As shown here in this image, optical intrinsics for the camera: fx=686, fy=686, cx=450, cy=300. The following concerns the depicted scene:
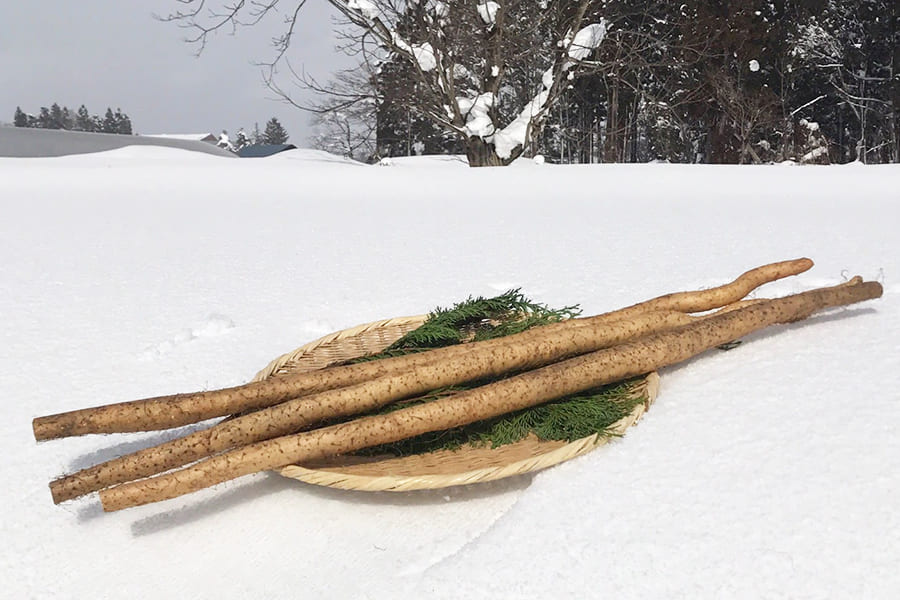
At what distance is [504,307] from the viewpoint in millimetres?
1913

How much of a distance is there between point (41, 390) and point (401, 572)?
114 cm

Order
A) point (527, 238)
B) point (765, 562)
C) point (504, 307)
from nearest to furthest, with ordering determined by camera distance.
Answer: point (765, 562) → point (504, 307) → point (527, 238)

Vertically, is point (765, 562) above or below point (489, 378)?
below

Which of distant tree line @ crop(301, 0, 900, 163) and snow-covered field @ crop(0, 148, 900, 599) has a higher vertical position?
distant tree line @ crop(301, 0, 900, 163)

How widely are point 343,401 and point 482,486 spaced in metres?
0.32

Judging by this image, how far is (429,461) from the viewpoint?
1.39 m

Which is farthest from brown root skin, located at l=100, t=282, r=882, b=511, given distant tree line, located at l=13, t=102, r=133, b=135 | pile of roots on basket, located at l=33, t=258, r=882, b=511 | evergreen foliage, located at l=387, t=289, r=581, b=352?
distant tree line, located at l=13, t=102, r=133, b=135

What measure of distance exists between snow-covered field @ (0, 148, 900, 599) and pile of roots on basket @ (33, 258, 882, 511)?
0.10m

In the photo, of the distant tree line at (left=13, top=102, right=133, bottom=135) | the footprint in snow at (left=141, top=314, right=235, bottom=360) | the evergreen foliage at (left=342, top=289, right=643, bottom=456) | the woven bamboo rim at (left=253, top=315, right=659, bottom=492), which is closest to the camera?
the woven bamboo rim at (left=253, top=315, right=659, bottom=492)

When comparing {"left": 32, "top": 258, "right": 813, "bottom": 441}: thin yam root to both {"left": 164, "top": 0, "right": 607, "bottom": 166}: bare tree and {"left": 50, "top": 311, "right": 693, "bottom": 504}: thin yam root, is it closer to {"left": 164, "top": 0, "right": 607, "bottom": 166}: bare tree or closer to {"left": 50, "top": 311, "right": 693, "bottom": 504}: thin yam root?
{"left": 50, "top": 311, "right": 693, "bottom": 504}: thin yam root

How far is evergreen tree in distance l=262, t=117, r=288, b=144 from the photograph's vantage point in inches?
1983

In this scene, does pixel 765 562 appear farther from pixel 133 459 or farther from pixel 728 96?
pixel 728 96

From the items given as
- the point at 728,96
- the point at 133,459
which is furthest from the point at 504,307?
the point at 728,96

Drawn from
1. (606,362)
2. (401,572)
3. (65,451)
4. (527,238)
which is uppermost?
(527,238)
